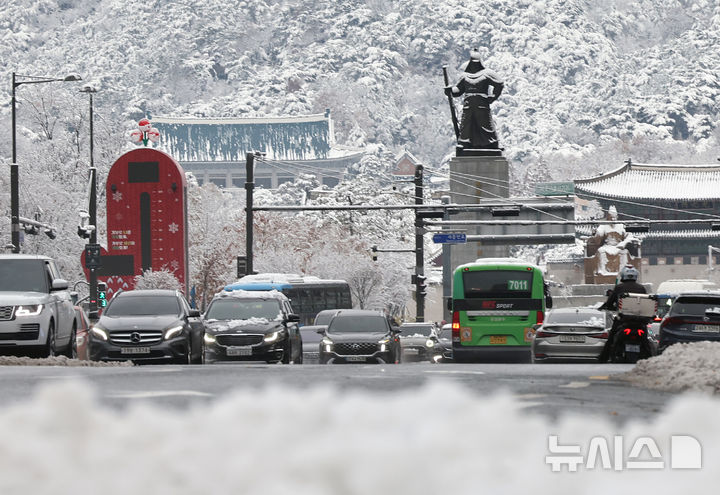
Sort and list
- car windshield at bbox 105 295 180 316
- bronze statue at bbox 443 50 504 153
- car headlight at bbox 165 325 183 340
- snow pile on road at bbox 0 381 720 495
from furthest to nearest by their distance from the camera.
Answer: bronze statue at bbox 443 50 504 153 < car windshield at bbox 105 295 180 316 < car headlight at bbox 165 325 183 340 < snow pile on road at bbox 0 381 720 495

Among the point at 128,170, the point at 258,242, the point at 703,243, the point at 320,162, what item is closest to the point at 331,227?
the point at 258,242

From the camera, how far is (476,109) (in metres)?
69.1

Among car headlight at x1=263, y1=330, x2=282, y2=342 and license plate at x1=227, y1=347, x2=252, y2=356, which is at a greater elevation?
car headlight at x1=263, y1=330, x2=282, y2=342

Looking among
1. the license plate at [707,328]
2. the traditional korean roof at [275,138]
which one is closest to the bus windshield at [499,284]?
the license plate at [707,328]

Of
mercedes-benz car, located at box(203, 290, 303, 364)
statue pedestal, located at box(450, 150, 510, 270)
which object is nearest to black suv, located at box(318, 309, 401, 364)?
mercedes-benz car, located at box(203, 290, 303, 364)

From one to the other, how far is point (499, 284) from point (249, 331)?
7.14 metres

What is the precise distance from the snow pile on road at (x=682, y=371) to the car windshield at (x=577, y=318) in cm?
945

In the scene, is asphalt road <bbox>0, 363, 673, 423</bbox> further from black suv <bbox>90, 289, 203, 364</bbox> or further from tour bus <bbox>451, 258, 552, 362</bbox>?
tour bus <bbox>451, 258, 552, 362</bbox>

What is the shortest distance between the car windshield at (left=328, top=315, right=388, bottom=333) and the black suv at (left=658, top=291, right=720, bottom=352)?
7.52m

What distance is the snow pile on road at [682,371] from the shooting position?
1418cm

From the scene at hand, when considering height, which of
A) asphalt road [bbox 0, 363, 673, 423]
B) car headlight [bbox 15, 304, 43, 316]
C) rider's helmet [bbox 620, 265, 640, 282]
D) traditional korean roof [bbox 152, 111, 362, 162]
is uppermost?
traditional korean roof [bbox 152, 111, 362, 162]

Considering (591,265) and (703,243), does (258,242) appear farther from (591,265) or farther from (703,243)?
(703,243)

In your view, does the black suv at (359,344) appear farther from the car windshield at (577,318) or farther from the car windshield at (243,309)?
the car windshield at (577,318)

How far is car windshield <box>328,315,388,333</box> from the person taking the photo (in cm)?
3148
